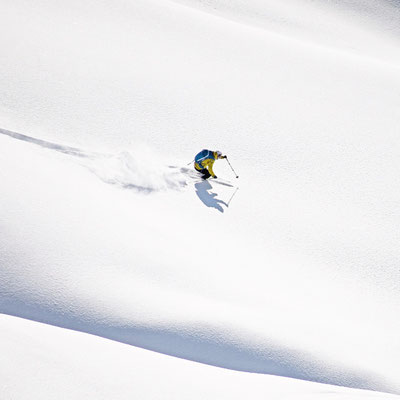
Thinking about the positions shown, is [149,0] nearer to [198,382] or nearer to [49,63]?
[49,63]

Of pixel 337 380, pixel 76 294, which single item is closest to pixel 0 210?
pixel 76 294

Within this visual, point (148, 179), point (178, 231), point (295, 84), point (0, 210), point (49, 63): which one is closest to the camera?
point (0, 210)

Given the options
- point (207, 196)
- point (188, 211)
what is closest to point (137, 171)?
point (188, 211)

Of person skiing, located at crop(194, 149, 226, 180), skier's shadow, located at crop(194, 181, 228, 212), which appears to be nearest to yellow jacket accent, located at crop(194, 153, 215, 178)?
person skiing, located at crop(194, 149, 226, 180)

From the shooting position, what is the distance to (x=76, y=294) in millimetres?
7527

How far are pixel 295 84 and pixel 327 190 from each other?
12.4 feet

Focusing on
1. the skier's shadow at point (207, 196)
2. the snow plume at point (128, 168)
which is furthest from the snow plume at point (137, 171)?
the skier's shadow at point (207, 196)

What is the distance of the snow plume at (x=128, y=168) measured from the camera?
9.73m

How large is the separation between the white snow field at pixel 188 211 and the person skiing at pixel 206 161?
0.35m

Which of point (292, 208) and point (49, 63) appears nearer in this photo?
point (292, 208)

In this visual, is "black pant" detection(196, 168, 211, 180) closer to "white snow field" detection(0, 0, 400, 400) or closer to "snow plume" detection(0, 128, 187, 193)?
"white snow field" detection(0, 0, 400, 400)

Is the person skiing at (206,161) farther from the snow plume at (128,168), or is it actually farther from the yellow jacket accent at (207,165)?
the snow plume at (128,168)

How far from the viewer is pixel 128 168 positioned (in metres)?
9.95

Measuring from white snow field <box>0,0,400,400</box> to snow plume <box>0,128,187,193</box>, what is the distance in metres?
0.04
